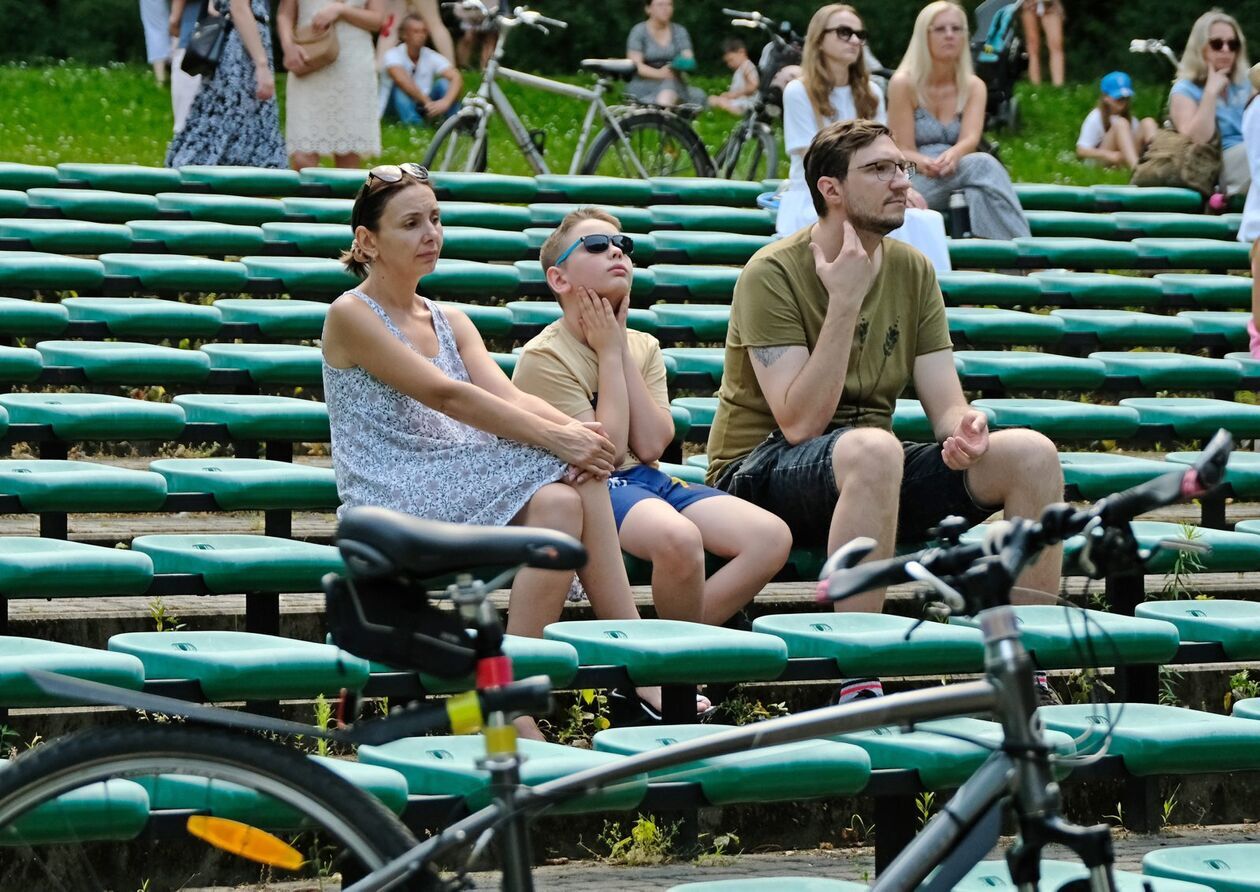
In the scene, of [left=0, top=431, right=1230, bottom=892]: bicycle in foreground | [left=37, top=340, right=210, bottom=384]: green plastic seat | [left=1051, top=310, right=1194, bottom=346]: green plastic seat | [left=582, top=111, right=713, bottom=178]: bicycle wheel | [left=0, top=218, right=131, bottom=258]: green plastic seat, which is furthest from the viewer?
[left=582, top=111, right=713, bottom=178]: bicycle wheel

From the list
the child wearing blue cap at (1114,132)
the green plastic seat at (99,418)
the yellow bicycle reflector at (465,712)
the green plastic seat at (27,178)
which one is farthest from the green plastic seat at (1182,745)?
the child wearing blue cap at (1114,132)

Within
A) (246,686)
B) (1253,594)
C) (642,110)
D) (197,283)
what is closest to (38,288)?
(197,283)

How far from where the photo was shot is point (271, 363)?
532cm

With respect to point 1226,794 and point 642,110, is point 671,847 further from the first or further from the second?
point 642,110

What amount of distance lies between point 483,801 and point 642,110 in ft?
27.2

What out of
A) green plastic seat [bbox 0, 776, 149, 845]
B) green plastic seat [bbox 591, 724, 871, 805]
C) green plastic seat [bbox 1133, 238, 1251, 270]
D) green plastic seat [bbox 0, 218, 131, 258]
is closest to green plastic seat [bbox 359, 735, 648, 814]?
green plastic seat [bbox 591, 724, 871, 805]

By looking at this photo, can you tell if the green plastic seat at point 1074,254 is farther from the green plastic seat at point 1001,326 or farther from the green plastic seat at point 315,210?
the green plastic seat at point 315,210

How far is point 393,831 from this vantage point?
193 centimetres

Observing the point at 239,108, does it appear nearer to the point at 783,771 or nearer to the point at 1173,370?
the point at 1173,370

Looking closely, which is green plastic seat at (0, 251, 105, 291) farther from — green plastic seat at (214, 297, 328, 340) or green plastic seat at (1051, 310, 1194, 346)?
green plastic seat at (1051, 310, 1194, 346)

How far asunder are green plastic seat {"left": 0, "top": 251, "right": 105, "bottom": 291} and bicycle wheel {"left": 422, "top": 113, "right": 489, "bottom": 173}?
3.43m

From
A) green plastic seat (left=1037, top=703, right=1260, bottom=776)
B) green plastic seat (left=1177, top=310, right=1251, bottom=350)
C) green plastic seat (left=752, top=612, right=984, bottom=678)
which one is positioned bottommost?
green plastic seat (left=1037, top=703, right=1260, bottom=776)

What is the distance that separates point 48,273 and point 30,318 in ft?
1.92

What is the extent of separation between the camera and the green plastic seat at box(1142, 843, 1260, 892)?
270 cm
